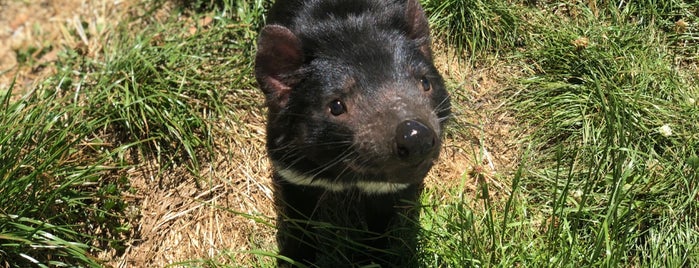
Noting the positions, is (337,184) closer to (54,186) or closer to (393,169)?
(393,169)

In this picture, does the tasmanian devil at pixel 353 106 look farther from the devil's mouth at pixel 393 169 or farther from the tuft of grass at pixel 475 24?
Answer: the tuft of grass at pixel 475 24

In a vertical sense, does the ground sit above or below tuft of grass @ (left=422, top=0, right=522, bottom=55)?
Result: below

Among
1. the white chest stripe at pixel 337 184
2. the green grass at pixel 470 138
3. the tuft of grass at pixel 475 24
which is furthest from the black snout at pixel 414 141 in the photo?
the tuft of grass at pixel 475 24

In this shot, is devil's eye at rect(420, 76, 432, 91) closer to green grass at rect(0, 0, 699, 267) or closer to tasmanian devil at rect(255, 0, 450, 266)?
tasmanian devil at rect(255, 0, 450, 266)

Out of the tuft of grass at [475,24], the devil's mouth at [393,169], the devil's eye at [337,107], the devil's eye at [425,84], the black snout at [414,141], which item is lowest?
the tuft of grass at [475,24]

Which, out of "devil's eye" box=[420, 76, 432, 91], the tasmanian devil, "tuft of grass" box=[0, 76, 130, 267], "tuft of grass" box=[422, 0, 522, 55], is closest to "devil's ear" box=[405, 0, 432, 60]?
the tasmanian devil
